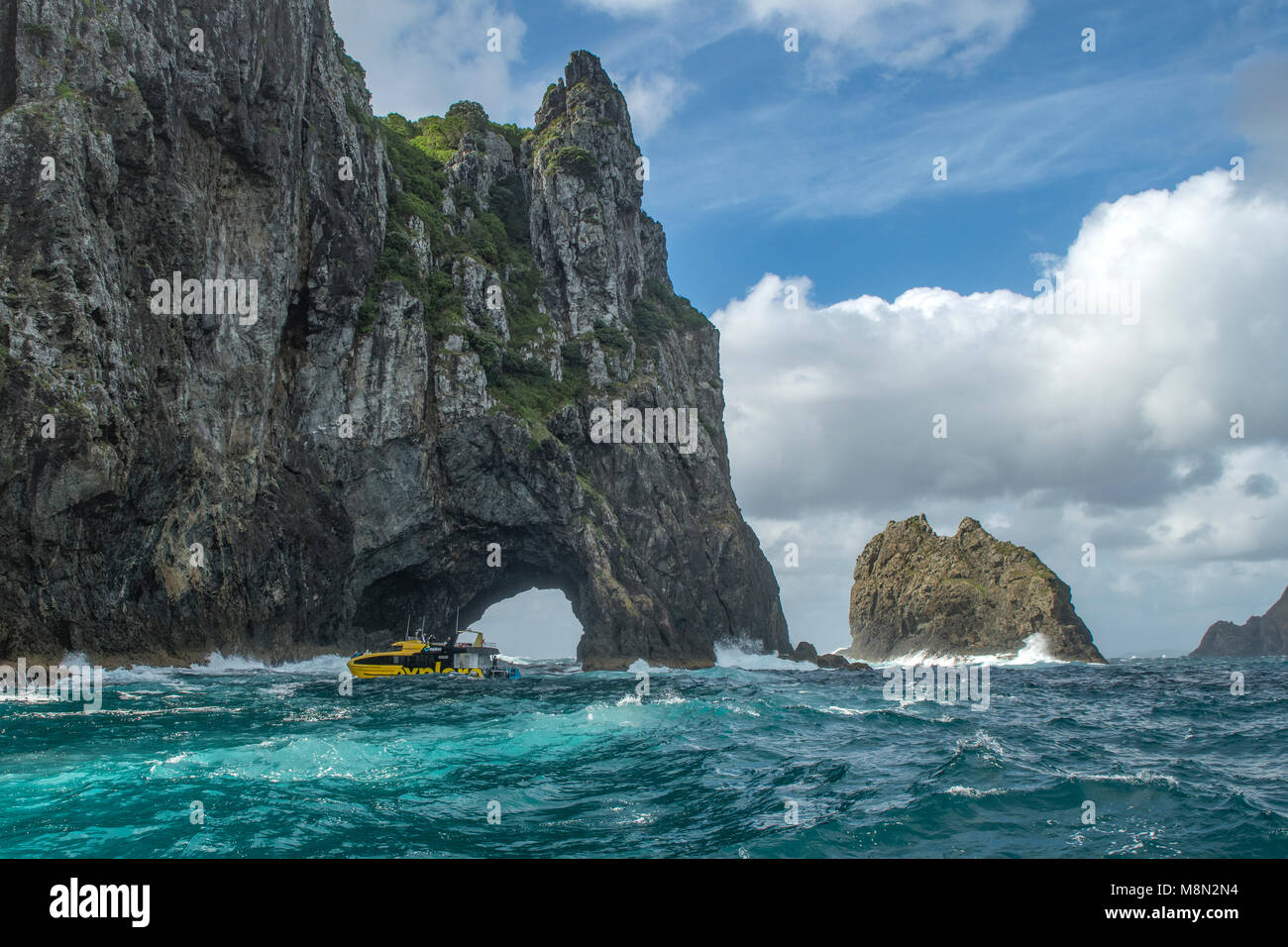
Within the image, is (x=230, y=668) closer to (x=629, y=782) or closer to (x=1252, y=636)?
(x=629, y=782)

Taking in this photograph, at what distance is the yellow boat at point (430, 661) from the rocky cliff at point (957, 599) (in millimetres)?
69502

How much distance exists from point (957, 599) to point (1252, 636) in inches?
3486

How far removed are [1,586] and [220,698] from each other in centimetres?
1309

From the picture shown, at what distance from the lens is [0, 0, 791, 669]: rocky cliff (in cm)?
3303

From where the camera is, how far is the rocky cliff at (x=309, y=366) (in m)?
33.0

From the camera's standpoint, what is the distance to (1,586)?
1225 inches

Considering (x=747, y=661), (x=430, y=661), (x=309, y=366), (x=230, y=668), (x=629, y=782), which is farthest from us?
(x=747, y=661)

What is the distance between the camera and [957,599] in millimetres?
101312

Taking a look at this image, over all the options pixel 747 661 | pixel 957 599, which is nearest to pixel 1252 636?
pixel 957 599

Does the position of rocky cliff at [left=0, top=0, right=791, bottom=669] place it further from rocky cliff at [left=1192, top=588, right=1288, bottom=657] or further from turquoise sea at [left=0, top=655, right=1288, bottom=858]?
rocky cliff at [left=1192, top=588, right=1288, bottom=657]

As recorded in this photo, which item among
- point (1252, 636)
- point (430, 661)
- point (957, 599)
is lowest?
point (1252, 636)

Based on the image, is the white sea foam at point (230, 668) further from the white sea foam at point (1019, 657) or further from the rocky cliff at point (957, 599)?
the rocky cliff at point (957, 599)
